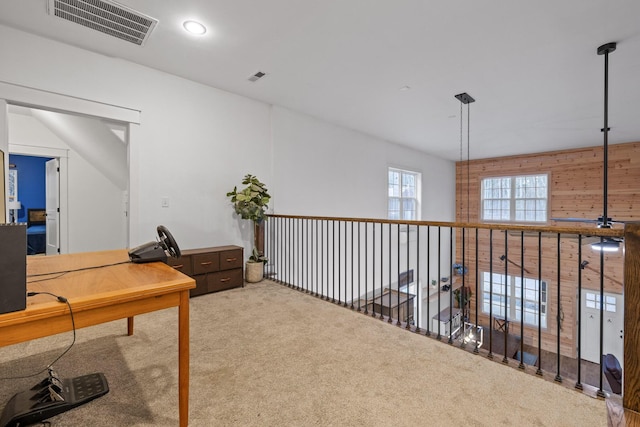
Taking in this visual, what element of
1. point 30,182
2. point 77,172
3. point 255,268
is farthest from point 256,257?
point 30,182

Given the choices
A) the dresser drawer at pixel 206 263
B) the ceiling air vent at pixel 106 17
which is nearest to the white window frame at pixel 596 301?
the dresser drawer at pixel 206 263

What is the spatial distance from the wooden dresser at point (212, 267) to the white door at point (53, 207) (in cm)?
264

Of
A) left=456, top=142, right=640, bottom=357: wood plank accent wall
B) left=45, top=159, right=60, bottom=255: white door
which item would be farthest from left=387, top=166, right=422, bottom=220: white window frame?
left=45, top=159, right=60, bottom=255: white door

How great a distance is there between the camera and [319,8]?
2.29m

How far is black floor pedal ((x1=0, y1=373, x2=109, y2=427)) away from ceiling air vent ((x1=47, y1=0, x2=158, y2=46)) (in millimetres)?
2704

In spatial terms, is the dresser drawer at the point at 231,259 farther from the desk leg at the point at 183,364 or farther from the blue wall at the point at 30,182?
the blue wall at the point at 30,182

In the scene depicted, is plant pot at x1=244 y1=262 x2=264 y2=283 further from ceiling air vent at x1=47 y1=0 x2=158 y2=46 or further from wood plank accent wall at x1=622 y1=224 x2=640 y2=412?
wood plank accent wall at x1=622 y1=224 x2=640 y2=412

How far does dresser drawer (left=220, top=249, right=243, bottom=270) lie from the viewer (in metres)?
3.56

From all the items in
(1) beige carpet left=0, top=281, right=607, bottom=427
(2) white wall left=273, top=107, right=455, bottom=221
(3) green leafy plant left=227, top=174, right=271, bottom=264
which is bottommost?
(1) beige carpet left=0, top=281, right=607, bottom=427

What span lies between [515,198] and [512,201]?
109 millimetres

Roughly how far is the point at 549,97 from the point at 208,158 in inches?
185

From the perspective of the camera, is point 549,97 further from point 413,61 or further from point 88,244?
point 88,244

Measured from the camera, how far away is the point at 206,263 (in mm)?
3424

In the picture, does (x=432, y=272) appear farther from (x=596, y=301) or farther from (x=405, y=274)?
(x=596, y=301)
